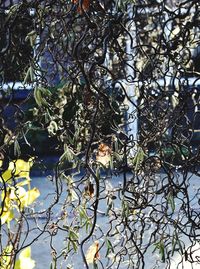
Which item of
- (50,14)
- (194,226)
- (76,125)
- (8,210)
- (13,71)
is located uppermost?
(50,14)

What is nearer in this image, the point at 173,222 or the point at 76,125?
the point at 173,222

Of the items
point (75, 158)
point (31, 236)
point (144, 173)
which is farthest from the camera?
point (31, 236)

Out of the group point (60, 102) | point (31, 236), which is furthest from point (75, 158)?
point (31, 236)

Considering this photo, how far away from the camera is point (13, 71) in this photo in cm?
174

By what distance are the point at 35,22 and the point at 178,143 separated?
0.49m

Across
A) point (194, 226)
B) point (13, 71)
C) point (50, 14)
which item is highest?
point (50, 14)

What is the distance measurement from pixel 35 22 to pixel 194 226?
667mm

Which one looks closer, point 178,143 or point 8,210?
point 178,143

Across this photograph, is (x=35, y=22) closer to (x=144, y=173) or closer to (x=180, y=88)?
(x=180, y=88)

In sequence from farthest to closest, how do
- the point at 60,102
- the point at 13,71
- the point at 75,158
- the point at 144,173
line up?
the point at 60,102
the point at 144,173
the point at 13,71
the point at 75,158

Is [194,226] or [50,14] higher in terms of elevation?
[50,14]

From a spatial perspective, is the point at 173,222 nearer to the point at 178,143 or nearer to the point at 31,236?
the point at 178,143

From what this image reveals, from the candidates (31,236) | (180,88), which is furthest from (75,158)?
(31,236)

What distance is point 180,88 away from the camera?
5.60ft
